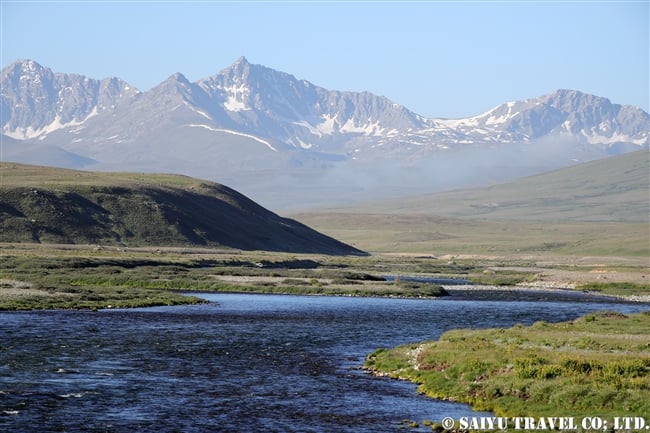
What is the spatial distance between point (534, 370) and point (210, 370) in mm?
18940

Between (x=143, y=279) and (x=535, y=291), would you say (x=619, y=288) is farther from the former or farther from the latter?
(x=143, y=279)

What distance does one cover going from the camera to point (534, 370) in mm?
49844

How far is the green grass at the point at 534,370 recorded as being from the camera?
45562 millimetres

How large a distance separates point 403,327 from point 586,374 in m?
36.3

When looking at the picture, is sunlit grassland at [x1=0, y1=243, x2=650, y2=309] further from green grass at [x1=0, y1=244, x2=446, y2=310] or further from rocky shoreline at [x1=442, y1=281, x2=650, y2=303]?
rocky shoreline at [x1=442, y1=281, x2=650, y2=303]

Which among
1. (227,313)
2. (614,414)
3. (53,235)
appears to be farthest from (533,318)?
(53,235)

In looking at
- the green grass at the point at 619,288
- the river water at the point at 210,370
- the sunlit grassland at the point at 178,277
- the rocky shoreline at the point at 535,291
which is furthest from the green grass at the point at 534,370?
the green grass at the point at 619,288

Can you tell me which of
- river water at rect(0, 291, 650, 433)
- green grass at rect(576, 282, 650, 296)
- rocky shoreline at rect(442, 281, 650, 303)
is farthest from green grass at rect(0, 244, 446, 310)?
green grass at rect(576, 282, 650, 296)

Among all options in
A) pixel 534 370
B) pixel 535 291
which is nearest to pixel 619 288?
pixel 535 291

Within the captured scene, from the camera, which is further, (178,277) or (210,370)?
(178,277)

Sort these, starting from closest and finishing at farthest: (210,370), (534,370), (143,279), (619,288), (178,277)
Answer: (534,370) < (210,370) < (143,279) < (178,277) < (619,288)

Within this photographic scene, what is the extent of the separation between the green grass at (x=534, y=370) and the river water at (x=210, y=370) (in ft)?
6.08

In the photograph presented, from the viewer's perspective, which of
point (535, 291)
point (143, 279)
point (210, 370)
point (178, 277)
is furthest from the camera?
point (535, 291)

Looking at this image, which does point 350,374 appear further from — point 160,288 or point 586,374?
point 160,288
